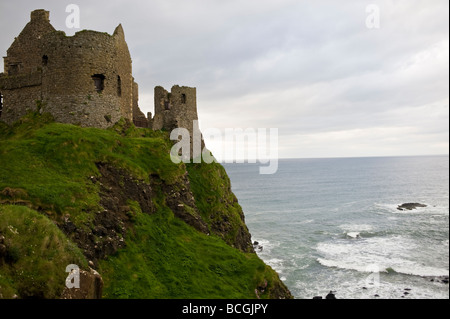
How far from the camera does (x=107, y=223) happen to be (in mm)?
18188

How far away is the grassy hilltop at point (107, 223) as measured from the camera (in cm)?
1211

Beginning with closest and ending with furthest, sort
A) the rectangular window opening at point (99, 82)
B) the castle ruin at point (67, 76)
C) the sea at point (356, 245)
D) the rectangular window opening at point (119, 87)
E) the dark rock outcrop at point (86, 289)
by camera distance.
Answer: the dark rock outcrop at point (86, 289), the castle ruin at point (67, 76), the rectangular window opening at point (99, 82), the rectangular window opening at point (119, 87), the sea at point (356, 245)

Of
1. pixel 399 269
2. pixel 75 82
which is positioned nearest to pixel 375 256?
pixel 399 269

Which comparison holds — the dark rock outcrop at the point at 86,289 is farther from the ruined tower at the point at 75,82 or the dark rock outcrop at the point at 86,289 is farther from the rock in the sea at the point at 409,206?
the rock in the sea at the point at 409,206

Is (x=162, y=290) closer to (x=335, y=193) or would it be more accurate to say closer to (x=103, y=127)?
(x=103, y=127)

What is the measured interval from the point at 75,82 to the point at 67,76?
33.2 inches

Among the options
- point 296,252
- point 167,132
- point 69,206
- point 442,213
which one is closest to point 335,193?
point 442,213

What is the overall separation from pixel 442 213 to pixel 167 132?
85233 millimetres

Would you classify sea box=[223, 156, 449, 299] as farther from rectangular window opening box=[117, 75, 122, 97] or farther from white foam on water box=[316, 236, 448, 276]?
rectangular window opening box=[117, 75, 122, 97]

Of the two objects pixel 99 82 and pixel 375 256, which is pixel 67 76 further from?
pixel 375 256

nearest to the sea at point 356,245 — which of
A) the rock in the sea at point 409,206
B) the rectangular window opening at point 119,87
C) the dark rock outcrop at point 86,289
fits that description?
the rock in the sea at point 409,206

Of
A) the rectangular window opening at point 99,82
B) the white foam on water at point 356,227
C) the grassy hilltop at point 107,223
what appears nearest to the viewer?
the grassy hilltop at point 107,223

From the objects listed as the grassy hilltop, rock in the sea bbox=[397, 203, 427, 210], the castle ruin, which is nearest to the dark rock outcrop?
the grassy hilltop

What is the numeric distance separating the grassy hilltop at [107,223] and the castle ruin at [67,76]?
1749 mm
